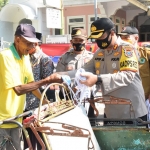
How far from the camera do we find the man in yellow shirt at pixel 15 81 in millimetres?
2775

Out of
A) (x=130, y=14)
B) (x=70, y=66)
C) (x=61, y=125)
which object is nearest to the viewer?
(x=61, y=125)

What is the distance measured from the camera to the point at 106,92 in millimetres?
2918

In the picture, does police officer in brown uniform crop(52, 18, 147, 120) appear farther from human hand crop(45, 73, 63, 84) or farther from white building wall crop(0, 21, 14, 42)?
white building wall crop(0, 21, 14, 42)

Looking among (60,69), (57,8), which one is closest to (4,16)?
(57,8)

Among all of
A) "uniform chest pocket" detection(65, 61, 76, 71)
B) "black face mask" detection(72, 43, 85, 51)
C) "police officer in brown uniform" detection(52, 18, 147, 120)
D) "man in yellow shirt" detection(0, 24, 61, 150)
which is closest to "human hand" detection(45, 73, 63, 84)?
"man in yellow shirt" detection(0, 24, 61, 150)

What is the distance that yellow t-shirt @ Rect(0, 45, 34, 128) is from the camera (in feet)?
9.09

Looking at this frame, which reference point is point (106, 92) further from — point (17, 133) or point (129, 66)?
point (17, 133)

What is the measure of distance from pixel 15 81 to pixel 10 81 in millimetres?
42

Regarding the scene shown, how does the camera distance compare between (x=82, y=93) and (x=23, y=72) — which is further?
(x=23, y=72)

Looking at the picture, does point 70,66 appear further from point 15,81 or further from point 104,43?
point 15,81

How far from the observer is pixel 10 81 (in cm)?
276

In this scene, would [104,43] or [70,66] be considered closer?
[104,43]

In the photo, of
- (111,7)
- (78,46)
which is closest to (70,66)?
(78,46)

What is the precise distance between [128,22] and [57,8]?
4739 millimetres
